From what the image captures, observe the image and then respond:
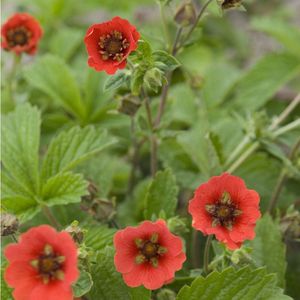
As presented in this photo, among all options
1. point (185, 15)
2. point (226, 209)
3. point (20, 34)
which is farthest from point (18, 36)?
point (226, 209)

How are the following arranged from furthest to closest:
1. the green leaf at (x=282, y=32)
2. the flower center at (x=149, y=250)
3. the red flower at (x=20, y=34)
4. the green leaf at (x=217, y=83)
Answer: the green leaf at (x=217, y=83) < the green leaf at (x=282, y=32) < the red flower at (x=20, y=34) < the flower center at (x=149, y=250)

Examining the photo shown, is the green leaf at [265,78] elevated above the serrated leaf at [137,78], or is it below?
below

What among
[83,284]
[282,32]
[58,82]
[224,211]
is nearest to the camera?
[83,284]

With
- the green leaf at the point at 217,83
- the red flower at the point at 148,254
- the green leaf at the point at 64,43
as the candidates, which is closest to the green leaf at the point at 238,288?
the red flower at the point at 148,254

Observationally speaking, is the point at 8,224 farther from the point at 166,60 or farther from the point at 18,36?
the point at 18,36

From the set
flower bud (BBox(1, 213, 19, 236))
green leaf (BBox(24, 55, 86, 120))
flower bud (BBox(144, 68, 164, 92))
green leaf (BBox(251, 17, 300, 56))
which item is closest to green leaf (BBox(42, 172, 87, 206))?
flower bud (BBox(1, 213, 19, 236))

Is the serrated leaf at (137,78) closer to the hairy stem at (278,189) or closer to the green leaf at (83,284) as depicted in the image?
the green leaf at (83,284)

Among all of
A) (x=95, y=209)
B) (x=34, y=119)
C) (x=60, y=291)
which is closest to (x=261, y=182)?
(x=95, y=209)

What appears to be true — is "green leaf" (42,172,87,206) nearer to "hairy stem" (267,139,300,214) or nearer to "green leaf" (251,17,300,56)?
"hairy stem" (267,139,300,214)
